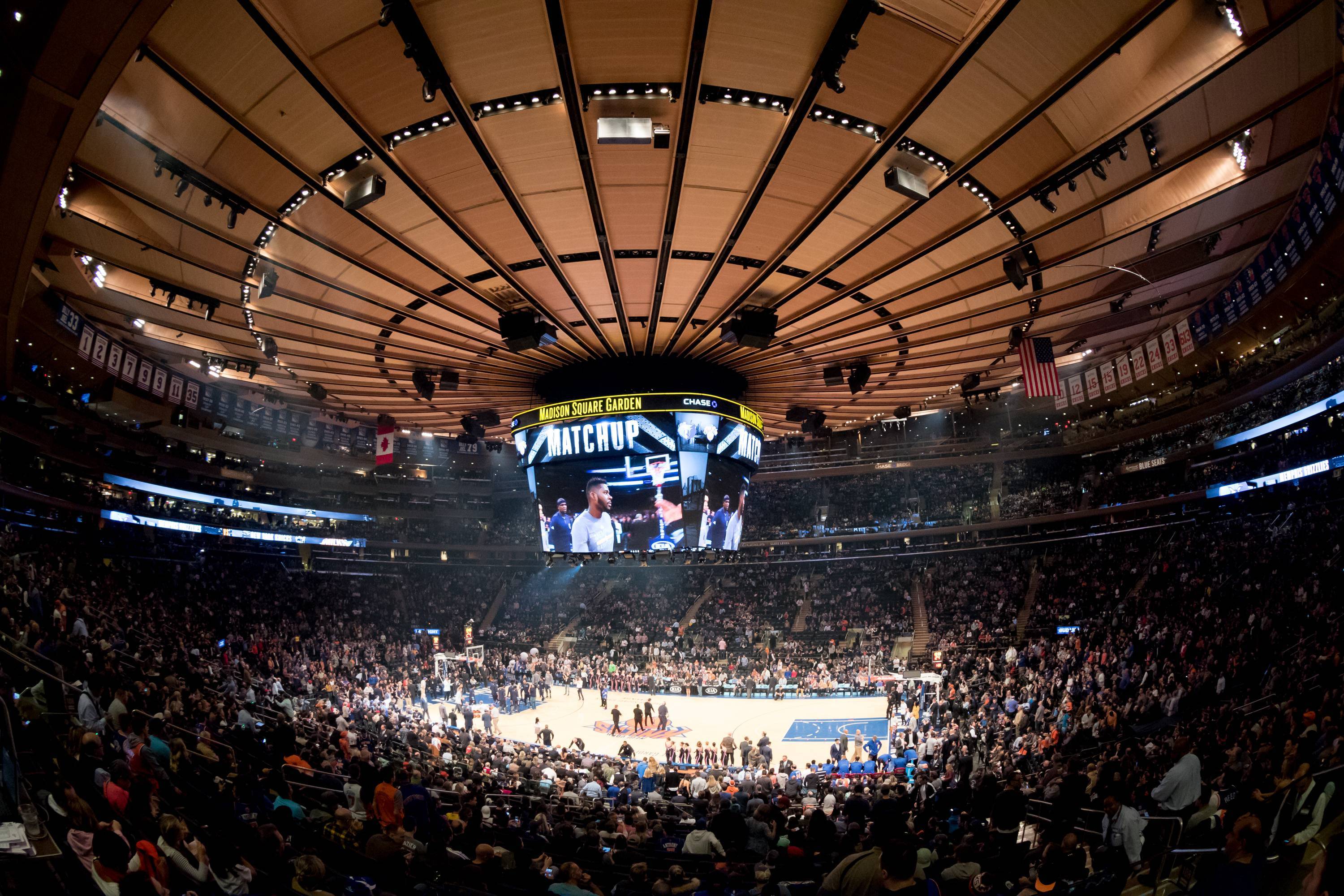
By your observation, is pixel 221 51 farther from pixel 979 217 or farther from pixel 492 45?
pixel 979 217

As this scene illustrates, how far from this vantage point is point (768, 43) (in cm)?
732

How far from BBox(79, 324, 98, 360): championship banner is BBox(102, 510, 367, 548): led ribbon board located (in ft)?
55.3

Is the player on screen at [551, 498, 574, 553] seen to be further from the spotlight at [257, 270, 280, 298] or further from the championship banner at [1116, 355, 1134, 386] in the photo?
the championship banner at [1116, 355, 1134, 386]

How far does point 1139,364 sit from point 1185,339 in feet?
7.00

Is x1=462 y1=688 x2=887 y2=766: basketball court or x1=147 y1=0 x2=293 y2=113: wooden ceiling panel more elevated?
x1=147 y1=0 x2=293 y2=113: wooden ceiling panel

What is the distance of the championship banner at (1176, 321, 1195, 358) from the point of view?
61.6ft

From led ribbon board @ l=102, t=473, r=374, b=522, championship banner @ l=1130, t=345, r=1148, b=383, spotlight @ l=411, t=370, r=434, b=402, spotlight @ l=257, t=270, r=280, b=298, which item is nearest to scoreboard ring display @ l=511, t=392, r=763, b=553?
spotlight @ l=411, t=370, r=434, b=402

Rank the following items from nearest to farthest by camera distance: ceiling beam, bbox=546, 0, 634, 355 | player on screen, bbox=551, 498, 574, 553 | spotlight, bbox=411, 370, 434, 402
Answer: ceiling beam, bbox=546, 0, 634, 355 < spotlight, bbox=411, 370, 434, 402 < player on screen, bbox=551, 498, 574, 553

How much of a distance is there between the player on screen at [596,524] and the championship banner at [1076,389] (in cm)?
1485

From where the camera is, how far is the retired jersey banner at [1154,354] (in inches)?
785

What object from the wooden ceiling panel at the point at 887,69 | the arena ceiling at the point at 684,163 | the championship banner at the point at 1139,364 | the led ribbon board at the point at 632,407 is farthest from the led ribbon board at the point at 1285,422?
the wooden ceiling panel at the point at 887,69

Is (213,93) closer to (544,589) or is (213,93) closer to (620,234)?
(620,234)

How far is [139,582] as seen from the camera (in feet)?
97.9

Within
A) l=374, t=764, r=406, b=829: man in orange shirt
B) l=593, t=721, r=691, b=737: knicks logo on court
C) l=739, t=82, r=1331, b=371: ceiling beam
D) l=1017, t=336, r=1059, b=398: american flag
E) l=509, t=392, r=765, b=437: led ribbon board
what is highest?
l=739, t=82, r=1331, b=371: ceiling beam
